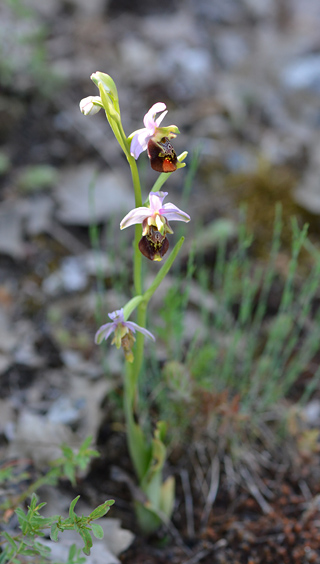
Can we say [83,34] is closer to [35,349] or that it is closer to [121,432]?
[35,349]

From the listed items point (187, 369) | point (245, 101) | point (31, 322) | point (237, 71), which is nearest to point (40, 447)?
point (187, 369)

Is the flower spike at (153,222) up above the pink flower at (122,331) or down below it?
above

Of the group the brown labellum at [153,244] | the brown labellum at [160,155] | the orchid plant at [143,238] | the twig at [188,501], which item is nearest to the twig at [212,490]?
the twig at [188,501]

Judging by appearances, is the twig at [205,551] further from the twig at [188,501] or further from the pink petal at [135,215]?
Answer: the pink petal at [135,215]

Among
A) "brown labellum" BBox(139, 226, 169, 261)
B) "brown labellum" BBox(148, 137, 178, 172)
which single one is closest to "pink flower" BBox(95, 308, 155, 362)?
"brown labellum" BBox(139, 226, 169, 261)

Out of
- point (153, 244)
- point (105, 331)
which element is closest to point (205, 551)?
point (105, 331)

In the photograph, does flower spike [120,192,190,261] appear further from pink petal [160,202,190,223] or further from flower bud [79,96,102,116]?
flower bud [79,96,102,116]

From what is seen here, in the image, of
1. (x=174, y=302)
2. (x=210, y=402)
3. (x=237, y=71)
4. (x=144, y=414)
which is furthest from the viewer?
(x=237, y=71)
